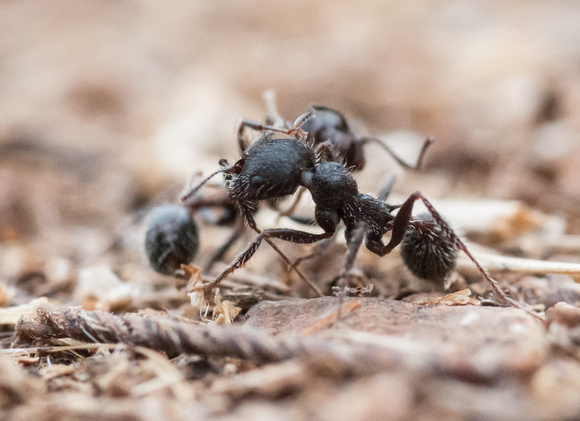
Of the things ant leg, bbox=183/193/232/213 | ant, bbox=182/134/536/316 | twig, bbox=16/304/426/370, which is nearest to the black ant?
ant, bbox=182/134/536/316

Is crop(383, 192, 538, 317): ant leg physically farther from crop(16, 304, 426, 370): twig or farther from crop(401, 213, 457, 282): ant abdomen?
crop(16, 304, 426, 370): twig

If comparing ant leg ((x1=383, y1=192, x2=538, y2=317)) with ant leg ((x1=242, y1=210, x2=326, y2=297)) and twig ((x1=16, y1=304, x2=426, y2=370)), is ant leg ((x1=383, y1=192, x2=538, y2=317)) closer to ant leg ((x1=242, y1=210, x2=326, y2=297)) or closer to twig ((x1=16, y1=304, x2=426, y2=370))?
ant leg ((x1=242, y1=210, x2=326, y2=297))

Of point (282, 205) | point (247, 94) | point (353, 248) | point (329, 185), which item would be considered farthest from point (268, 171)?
point (247, 94)

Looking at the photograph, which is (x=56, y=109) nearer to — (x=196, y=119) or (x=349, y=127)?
(x=196, y=119)

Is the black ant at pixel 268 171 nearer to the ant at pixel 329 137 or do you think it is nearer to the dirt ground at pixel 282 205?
the ant at pixel 329 137

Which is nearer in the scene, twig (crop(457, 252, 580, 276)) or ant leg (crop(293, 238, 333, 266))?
twig (crop(457, 252, 580, 276))

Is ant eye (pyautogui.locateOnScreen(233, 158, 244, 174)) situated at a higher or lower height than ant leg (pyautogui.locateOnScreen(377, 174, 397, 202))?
higher

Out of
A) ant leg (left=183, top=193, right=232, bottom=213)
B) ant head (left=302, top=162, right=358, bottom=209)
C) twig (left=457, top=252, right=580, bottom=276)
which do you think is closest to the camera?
twig (left=457, top=252, right=580, bottom=276)

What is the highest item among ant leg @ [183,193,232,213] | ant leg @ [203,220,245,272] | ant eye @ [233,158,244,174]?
ant eye @ [233,158,244,174]

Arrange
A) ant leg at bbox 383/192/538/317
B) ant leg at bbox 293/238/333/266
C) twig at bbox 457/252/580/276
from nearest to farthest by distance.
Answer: ant leg at bbox 383/192/538/317, twig at bbox 457/252/580/276, ant leg at bbox 293/238/333/266
